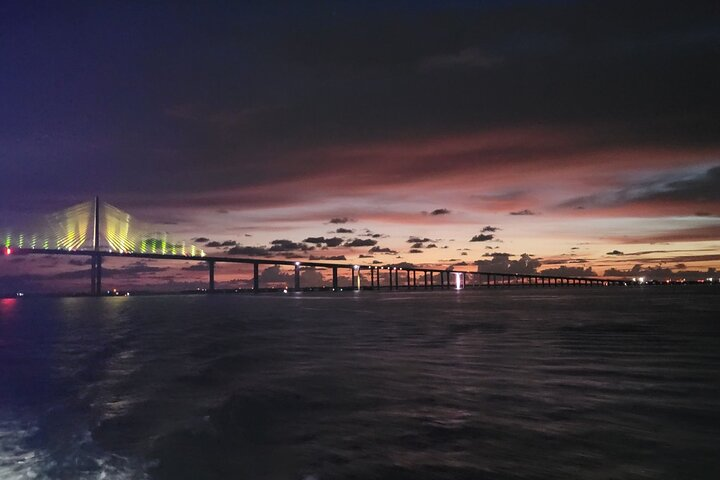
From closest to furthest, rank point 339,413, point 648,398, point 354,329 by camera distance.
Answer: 1. point 339,413
2. point 648,398
3. point 354,329

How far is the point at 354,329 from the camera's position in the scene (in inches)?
1695

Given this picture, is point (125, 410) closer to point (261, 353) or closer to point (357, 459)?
point (357, 459)

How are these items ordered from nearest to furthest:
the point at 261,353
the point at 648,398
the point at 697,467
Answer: the point at 697,467, the point at 648,398, the point at 261,353

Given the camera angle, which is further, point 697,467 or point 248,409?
point 248,409

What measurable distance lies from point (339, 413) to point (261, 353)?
567 inches

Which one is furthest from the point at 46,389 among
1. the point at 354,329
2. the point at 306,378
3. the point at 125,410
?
the point at 354,329

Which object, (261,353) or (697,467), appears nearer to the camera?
(697,467)

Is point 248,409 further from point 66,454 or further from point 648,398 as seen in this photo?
point 648,398

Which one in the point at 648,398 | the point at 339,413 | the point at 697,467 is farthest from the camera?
the point at 648,398

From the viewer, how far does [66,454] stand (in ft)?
35.2

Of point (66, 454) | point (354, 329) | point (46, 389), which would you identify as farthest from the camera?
point (354, 329)

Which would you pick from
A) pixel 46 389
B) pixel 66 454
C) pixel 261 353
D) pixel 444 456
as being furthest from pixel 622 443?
pixel 261 353

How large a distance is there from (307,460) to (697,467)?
620 cm

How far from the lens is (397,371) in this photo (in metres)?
20.4
